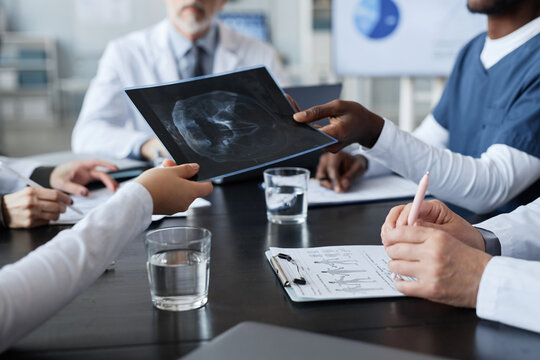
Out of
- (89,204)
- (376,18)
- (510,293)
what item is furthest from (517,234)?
(376,18)

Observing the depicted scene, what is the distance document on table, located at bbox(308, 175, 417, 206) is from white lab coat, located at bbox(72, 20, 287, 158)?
105 centimetres

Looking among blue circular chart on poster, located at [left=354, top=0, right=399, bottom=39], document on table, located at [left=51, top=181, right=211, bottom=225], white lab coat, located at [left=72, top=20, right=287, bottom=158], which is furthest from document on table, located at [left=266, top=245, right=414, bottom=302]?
blue circular chart on poster, located at [left=354, top=0, right=399, bottom=39]

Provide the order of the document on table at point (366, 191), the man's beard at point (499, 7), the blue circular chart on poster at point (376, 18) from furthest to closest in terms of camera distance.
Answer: the blue circular chart on poster at point (376, 18) < the man's beard at point (499, 7) < the document on table at point (366, 191)

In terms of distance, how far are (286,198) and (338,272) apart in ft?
1.10

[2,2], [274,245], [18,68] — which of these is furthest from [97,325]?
[2,2]

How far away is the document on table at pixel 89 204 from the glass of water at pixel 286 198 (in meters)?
0.20

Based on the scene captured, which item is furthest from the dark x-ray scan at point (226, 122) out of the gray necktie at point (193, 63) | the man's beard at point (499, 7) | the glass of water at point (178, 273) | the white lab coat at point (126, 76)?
the gray necktie at point (193, 63)

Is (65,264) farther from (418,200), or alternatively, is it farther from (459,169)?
(459,169)

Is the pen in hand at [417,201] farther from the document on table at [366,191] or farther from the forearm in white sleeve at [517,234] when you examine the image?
the document on table at [366,191]

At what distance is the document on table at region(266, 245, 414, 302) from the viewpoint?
0.77 meters

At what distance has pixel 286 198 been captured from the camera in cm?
115

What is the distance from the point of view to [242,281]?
833mm

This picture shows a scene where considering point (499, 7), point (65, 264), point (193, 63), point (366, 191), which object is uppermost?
point (499, 7)

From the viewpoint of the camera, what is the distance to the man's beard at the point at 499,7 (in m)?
1.43
